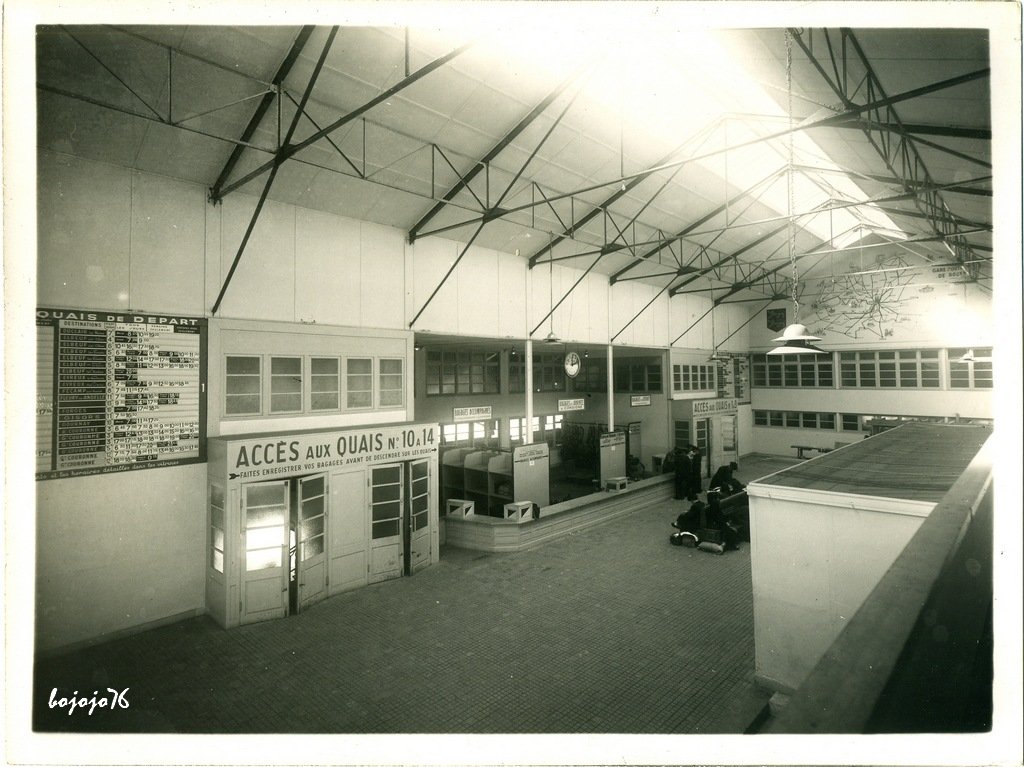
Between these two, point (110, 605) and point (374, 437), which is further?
point (374, 437)

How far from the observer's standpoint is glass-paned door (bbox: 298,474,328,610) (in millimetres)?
7555

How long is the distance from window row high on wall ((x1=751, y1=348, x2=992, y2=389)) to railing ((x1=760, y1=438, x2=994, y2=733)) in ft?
54.4

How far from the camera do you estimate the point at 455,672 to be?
5.87 m

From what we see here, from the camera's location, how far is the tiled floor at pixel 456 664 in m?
5.10

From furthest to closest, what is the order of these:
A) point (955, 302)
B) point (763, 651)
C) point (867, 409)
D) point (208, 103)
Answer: point (867, 409), point (955, 302), point (208, 103), point (763, 651)

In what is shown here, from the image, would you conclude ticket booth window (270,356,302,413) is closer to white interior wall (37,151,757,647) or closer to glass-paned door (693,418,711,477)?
white interior wall (37,151,757,647)

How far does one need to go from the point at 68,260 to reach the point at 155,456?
2600 millimetres

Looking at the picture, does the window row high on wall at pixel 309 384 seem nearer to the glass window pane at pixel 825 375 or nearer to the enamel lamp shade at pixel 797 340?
the enamel lamp shade at pixel 797 340

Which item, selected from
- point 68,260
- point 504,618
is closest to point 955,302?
point 504,618

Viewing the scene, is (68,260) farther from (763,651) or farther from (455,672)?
(763,651)

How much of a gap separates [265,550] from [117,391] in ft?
9.32

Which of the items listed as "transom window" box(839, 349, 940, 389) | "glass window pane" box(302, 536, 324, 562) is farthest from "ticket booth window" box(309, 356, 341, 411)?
"transom window" box(839, 349, 940, 389)

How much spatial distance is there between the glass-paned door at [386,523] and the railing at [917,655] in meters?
7.66

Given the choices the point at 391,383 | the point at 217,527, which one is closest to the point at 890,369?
the point at 391,383
